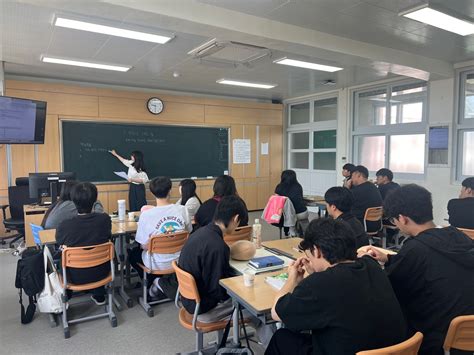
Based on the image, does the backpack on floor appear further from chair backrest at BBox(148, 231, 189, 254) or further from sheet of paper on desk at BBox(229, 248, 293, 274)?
sheet of paper on desk at BBox(229, 248, 293, 274)

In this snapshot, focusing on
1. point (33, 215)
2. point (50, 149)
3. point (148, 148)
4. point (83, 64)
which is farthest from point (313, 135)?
point (33, 215)

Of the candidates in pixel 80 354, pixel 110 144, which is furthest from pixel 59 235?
pixel 110 144

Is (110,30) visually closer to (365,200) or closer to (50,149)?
(50,149)

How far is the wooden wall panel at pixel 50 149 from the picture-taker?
5.97 metres

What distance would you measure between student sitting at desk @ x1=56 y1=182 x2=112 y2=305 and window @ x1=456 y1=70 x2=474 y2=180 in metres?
5.56

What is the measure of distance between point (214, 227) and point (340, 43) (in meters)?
3.18

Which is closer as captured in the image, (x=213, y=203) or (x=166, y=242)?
(x=166, y=242)

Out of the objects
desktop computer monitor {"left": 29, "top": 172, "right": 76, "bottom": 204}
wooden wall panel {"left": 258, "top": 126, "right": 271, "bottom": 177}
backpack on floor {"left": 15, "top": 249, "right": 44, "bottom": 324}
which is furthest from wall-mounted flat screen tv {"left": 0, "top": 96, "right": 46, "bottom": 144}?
wooden wall panel {"left": 258, "top": 126, "right": 271, "bottom": 177}

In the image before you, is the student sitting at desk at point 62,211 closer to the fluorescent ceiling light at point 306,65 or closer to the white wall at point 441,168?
the fluorescent ceiling light at point 306,65

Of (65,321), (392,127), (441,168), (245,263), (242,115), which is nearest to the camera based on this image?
(245,263)

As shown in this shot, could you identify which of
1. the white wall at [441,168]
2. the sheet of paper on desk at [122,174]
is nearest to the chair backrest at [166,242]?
the sheet of paper on desk at [122,174]

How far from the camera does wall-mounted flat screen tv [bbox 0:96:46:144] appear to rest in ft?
14.5

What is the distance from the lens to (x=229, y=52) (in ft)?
15.1

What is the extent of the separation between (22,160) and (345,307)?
20.5 ft
